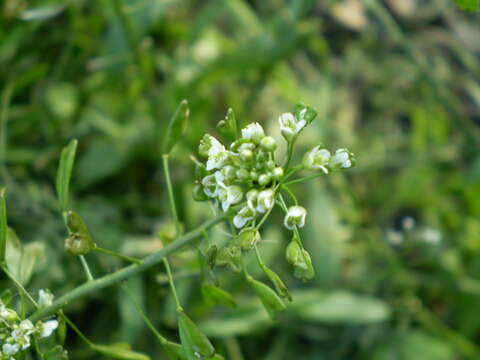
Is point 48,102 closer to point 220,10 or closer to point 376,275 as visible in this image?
point 220,10

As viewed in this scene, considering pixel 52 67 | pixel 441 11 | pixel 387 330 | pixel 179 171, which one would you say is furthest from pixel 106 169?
pixel 441 11

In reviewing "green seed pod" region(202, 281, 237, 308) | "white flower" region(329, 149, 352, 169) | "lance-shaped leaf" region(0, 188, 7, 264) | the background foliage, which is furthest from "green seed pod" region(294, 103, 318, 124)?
the background foliage

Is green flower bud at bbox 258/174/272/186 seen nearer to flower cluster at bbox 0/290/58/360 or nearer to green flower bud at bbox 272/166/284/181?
green flower bud at bbox 272/166/284/181

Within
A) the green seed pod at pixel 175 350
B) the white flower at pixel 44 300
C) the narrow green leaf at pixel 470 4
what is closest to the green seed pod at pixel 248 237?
the green seed pod at pixel 175 350

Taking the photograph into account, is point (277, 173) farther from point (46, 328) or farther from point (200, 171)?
point (46, 328)

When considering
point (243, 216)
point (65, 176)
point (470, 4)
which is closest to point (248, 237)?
point (243, 216)

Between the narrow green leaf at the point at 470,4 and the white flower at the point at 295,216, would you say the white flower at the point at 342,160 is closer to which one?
the white flower at the point at 295,216
